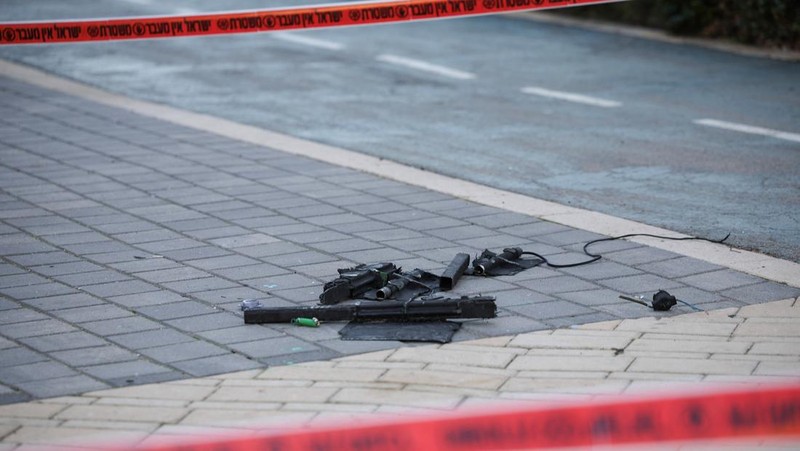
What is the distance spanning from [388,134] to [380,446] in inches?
291

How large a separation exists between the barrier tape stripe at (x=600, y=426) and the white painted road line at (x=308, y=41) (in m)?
13.2

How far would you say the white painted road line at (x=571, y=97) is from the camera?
12.6m

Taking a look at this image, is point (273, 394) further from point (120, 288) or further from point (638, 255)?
point (638, 255)

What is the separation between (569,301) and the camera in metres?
6.26

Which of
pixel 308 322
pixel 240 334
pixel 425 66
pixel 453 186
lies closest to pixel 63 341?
pixel 240 334

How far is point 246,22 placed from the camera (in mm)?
10602

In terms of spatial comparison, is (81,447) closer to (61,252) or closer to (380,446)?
(380,446)

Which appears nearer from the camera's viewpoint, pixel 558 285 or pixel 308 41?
pixel 558 285

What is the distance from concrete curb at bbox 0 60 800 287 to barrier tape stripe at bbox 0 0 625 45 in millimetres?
1002

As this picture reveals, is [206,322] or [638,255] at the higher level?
[206,322]

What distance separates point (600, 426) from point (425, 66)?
11.6 meters

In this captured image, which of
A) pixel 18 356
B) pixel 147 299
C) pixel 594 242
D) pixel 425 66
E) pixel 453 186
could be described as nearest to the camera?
pixel 18 356

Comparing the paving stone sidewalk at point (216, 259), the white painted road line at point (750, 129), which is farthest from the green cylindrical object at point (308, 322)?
the white painted road line at point (750, 129)

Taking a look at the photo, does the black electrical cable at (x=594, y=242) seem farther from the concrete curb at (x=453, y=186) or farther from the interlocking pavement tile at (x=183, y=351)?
the interlocking pavement tile at (x=183, y=351)
